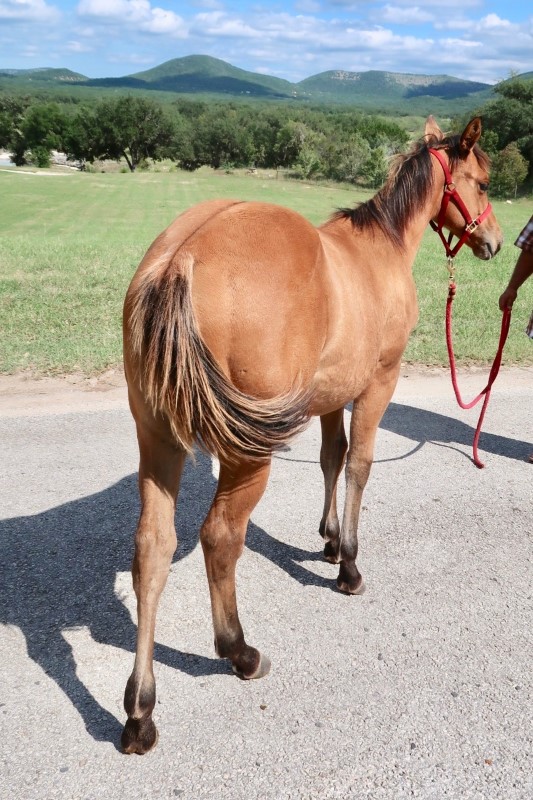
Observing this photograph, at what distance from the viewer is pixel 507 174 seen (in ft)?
134

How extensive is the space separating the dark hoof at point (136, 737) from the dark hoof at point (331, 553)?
1.59m

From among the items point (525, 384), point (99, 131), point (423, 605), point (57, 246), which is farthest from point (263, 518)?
point (99, 131)

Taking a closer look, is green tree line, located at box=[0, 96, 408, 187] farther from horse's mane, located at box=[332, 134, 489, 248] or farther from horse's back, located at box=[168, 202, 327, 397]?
horse's back, located at box=[168, 202, 327, 397]

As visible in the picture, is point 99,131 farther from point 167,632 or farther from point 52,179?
point 167,632

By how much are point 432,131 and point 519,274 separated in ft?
3.92

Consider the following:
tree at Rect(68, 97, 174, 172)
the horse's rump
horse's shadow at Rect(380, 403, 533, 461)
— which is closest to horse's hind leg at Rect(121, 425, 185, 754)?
the horse's rump

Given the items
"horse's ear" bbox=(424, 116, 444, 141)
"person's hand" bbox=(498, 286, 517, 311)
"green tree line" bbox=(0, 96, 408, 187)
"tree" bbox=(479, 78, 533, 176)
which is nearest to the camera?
"horse's ear" bbox=(424, 116, 444, 141)

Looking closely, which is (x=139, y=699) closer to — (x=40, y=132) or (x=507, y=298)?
(x=507, y=298)

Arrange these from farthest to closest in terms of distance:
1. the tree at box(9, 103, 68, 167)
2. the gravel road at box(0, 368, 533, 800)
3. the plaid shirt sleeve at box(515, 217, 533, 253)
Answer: the tree at box(9, 103, 68, 167), the plaid shirt sleeve at box(515, 217, 533, 253), the gravel road at box(0, 368, 533, 800)

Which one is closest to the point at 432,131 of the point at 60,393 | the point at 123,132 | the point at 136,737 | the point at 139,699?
the point at 139,699

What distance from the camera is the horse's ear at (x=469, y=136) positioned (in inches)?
147

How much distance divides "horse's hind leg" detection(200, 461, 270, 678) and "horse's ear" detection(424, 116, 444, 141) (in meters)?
2.53

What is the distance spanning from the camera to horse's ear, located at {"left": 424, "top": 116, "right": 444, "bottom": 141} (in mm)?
4004

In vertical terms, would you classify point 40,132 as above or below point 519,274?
below
